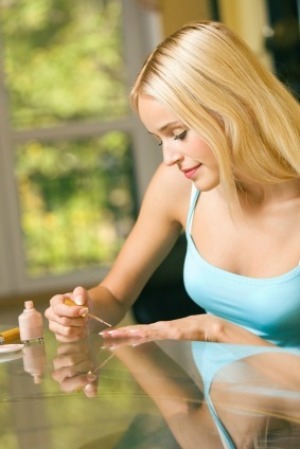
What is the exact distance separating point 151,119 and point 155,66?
0.11 meters

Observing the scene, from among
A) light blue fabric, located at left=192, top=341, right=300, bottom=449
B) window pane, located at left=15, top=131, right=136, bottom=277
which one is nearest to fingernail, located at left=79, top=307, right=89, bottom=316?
light blue fabric, located at left=192, top=341, right=300, bottom=449

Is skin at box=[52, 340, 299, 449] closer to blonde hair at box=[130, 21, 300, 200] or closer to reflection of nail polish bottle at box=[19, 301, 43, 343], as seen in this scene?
reflection of nail polish bottle at box=[19, 301, 43, 343]

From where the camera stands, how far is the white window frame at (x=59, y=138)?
7191 millimetres

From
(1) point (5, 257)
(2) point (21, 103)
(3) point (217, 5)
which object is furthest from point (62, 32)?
(1) point (5, 257)

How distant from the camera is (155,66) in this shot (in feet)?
6.63

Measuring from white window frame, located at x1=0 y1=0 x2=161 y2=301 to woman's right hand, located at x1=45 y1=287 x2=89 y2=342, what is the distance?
5168mm

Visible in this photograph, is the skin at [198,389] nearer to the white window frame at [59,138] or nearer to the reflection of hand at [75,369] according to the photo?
the reflection of hand at [75,369]

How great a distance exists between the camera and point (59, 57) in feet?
23.6

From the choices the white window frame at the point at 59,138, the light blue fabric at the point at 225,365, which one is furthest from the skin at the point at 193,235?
the white window frame at the point at 59,138

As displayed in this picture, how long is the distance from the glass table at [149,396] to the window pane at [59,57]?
5355 millimetres

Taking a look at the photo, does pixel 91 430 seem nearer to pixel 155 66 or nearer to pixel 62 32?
pixel 155 66

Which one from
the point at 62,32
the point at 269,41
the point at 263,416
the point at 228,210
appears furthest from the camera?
the point at 62,32

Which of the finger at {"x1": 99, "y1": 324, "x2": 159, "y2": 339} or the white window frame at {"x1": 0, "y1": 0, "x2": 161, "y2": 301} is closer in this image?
the finger at {"x1": 99, "y1": 324, "x2": 159, "y2": 339}

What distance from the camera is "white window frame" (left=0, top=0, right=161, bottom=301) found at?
719 cm
